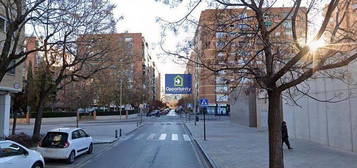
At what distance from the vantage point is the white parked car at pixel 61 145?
14133 mm

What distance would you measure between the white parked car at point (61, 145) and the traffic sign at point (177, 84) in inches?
569

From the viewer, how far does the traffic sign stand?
29578mm

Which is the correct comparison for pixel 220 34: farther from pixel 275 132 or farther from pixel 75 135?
pixel 75 135

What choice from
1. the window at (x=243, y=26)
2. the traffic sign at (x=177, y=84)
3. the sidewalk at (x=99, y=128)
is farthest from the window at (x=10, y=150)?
the traffic sign at (x=177, y=84)

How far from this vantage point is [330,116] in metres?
18.0

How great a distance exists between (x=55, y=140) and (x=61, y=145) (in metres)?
0.48

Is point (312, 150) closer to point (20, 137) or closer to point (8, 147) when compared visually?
point (8, 147)

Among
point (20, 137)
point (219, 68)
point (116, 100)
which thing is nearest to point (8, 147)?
point (219, 68)

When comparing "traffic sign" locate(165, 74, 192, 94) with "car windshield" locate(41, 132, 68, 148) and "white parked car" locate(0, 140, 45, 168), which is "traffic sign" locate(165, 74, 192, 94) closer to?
"car windshield" locate(41, 132, 68, 148)

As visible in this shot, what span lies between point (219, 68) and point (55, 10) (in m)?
8.22

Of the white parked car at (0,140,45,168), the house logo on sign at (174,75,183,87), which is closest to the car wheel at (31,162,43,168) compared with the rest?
the white parked car at (0,140,45,168)

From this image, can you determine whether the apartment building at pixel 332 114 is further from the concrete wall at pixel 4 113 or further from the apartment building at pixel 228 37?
the concrete wall at pixel 4 113

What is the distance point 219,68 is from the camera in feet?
33.3

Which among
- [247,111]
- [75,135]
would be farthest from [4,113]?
[247,111]
